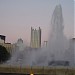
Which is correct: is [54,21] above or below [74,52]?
above

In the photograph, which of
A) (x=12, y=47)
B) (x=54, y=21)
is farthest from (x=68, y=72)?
(x=12, y=47)

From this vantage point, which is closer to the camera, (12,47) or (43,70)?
(43,70)

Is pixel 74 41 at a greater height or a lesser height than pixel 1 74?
greater

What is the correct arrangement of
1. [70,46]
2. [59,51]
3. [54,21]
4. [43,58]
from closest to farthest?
1. [43,58]
2. [59,51]
3. [70,46]
4. [54,21]

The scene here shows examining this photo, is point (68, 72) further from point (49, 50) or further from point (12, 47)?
point (12, 47)

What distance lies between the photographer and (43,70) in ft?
50.6

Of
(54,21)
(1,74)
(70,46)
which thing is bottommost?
(1,74)

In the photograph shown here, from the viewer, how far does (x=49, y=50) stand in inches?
1181

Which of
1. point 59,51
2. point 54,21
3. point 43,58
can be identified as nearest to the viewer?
point 43,58

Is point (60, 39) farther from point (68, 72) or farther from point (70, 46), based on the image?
point (68, 72)

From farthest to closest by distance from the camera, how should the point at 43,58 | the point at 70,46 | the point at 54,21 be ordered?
the point at 54,21, the point at 70,46, the point at 43,58

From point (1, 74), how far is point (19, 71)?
1.25 m

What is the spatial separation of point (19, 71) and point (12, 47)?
226ft

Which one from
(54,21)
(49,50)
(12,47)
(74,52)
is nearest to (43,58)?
(49,50)
